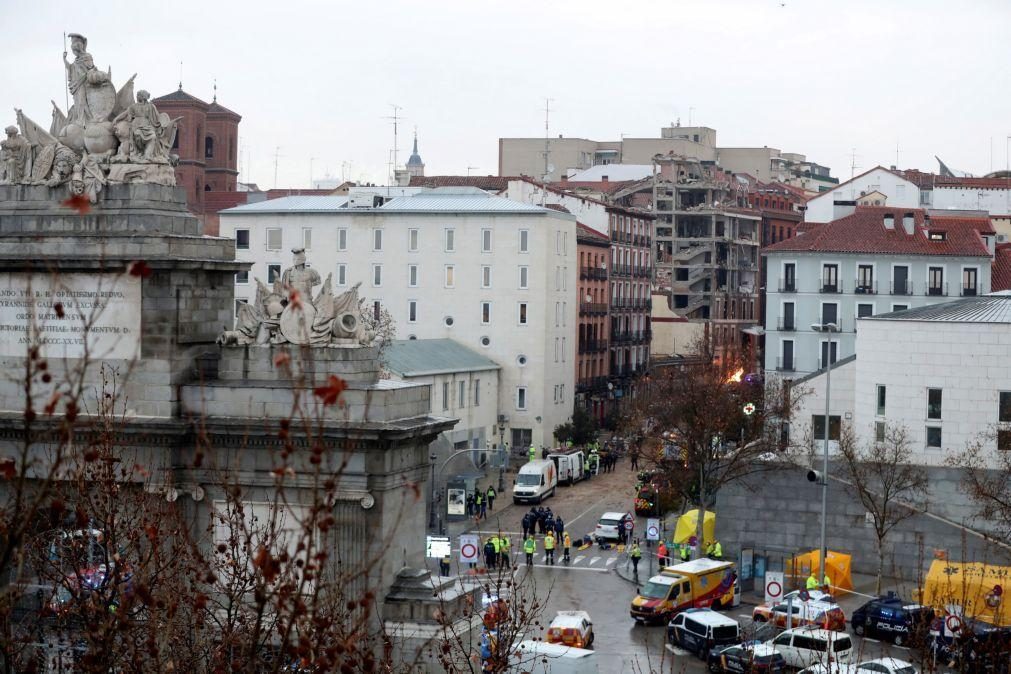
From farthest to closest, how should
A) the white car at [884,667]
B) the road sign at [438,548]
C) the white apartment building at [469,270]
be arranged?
the white apartment building at [469,270]
the road sign at [438,548]
the white car at [884,667]

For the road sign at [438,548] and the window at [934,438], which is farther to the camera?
the window at [934,438]

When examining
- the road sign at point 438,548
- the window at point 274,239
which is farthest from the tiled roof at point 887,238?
the road sign at point 438,548

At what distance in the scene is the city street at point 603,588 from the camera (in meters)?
39.6

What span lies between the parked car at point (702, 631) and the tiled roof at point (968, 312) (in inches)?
609

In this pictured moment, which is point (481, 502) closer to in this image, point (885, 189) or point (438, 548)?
point (438, 548)

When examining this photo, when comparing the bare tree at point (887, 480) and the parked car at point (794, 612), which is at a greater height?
the bare tree at point (887, 480)

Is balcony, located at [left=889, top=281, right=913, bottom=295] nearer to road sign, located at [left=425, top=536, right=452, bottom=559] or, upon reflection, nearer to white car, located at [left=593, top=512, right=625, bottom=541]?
white car, located at [left=593, top=512, right=625, bottom=541]

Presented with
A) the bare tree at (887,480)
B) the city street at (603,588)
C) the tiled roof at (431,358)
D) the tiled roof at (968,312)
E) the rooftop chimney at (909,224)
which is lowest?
the city street at (603,588)

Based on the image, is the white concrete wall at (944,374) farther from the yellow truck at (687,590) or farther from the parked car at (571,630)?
the parked car at (571,630)

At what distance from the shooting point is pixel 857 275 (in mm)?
80375

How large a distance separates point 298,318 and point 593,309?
68293 millimetres

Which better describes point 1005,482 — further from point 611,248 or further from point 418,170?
point 418,170

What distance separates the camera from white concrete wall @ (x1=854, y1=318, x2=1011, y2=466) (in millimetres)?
50969

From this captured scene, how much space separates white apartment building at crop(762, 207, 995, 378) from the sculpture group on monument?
52580 millimetres
